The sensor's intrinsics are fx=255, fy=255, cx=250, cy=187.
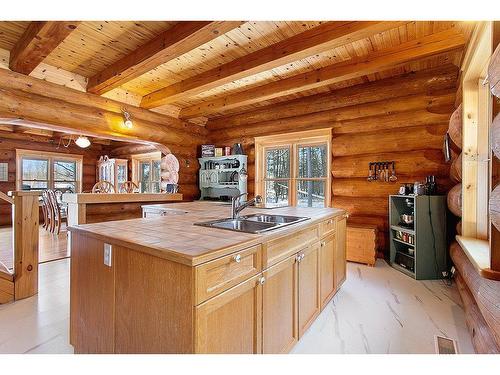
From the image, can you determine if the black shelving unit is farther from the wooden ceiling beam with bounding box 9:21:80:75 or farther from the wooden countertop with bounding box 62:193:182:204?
the wooden ceiling beam with bounding box 9:21:80:75

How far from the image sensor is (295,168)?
4.92m

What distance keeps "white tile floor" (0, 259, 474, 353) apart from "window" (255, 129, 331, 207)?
1.94m

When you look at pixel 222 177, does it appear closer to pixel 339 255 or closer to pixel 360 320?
pixel 339 255

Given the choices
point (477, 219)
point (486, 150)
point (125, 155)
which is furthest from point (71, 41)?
point (125, 155)

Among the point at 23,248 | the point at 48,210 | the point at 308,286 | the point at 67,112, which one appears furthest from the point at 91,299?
the point at 48,210

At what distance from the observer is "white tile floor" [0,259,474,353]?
1.90 metres

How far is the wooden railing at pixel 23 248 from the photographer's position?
2613 mm

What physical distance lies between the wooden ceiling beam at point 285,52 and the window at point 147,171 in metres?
4.31

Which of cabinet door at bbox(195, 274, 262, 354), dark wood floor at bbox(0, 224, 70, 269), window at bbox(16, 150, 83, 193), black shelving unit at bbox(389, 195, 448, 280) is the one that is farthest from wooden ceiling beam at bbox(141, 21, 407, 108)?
window at bbox(16, 150, 83, 193)

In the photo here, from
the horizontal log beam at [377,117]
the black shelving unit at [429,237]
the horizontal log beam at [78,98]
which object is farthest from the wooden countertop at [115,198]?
the black shelving unit at [429,237]

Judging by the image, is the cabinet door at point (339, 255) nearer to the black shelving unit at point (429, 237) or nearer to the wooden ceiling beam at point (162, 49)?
the black shelving unit at point (429, 237)

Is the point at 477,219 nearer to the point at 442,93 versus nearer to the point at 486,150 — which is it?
the point at 486,150
